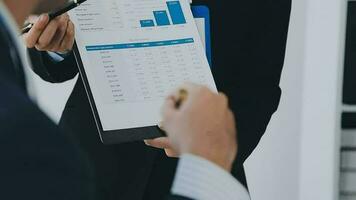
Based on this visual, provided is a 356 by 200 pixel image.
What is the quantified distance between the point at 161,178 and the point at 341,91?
67cm

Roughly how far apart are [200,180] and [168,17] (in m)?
0.50

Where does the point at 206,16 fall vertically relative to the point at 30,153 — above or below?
below

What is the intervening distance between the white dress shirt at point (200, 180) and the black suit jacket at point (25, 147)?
163 millimetres

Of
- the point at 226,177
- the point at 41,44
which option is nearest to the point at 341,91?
the point at 41,44

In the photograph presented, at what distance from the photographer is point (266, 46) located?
4.28 ft

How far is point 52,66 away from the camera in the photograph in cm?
124

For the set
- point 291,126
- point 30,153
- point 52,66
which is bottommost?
point 291,126

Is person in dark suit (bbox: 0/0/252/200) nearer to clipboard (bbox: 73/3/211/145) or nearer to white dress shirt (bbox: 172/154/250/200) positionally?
white dress shirt (bbox: 172/154/250/200)

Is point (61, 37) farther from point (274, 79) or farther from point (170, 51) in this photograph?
point (274, 79)

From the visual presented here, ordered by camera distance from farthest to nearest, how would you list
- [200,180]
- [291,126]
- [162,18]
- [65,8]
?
[291,126] → [162,18] → [65,8] → [200,180]

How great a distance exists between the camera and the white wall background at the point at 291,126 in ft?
5.84

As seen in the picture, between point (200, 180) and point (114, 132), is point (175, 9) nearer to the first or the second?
point (114, 132)

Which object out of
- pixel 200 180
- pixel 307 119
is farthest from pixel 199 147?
pixel 307 119

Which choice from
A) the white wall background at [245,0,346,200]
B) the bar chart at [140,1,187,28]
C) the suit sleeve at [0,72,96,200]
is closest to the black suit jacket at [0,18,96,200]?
the suit sleeve at [0,72,96,200]
